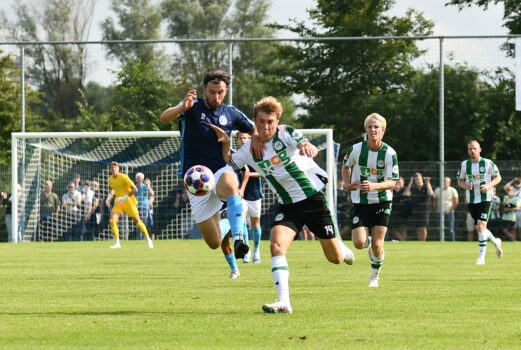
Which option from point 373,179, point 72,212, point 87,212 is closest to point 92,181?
point 87,212

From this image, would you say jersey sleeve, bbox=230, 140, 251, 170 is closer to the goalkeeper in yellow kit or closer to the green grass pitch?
the green grass pitch

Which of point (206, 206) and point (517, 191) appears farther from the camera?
point (517, 191)

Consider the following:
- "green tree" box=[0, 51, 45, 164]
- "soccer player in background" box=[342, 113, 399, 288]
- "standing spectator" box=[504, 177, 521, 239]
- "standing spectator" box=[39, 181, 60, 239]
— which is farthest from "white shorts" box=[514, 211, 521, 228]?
"soccer player in background" box=[342, 113, 399, 288]

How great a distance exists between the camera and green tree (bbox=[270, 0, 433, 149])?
41750 millimetres

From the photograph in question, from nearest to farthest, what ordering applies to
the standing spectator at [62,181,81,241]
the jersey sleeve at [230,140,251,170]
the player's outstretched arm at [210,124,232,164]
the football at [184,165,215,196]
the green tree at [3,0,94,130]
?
the jersey sleeve at [230,140,251,170] → the player's outstretched arm at [210,124,232,164] → the football at [184,165,215,196] → the standing spectator at [62,181,81,241] → the green tree at [3,0,94,130]

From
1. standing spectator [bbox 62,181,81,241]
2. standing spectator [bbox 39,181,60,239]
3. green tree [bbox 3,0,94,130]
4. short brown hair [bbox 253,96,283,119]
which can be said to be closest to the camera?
short brown hair [bbox 253,96,283,119]

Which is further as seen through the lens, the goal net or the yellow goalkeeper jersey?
the goal net

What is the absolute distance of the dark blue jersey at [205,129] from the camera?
13.7 metres

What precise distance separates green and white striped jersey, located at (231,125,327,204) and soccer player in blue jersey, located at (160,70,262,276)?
2472 mm

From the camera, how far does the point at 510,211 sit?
31297 mm

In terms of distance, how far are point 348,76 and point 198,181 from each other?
30.9 meters

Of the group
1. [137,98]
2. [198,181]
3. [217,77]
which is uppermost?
[137,98]

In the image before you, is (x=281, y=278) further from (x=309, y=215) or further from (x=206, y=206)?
(x=206, y=206)

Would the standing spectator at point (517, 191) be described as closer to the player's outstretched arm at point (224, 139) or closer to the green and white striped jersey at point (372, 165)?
the green and white striped jersey at point (372, 165)
